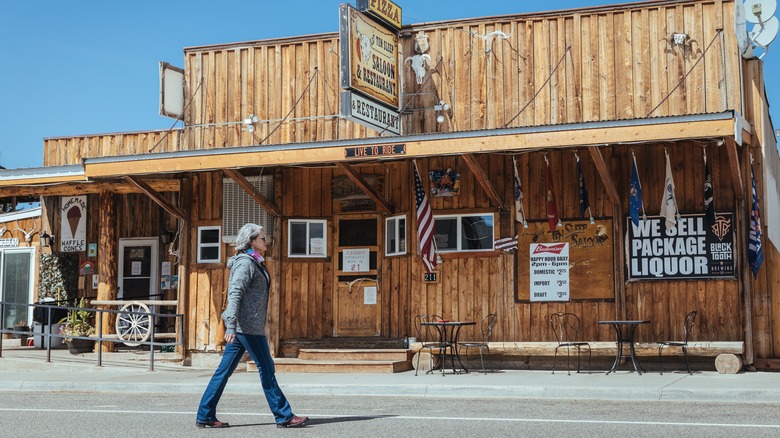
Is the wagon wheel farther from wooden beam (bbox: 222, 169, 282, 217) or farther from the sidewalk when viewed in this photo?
wooden beam (bbox: 222, 169, 282, 217)

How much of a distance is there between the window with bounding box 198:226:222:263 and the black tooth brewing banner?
7439mm

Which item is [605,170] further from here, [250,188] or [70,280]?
[70,280]

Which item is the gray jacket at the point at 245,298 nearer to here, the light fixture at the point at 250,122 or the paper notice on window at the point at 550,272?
the paper notice on window at the point at 550,272

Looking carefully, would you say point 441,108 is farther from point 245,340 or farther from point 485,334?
point 245,340

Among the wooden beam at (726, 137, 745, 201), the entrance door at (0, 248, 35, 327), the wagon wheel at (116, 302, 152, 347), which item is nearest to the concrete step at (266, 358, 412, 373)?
the wagon wheel at (116, 302, 152, 347)

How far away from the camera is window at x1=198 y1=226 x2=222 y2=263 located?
18.1 meters

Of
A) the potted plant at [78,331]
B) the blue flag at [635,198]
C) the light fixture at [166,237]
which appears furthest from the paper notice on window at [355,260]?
the light fixture at [166,237]

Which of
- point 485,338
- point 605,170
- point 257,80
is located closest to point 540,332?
point 485,338

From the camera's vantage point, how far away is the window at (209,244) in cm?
1814

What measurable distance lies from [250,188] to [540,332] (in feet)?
18.1

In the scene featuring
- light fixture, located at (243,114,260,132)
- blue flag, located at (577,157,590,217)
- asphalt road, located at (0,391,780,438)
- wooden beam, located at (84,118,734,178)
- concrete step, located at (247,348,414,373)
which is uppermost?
light fixture, located at (243,114,260,132)

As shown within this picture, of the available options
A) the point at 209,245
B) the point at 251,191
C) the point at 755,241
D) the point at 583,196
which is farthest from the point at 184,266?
the point at 755,241

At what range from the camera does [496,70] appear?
53.9 ft

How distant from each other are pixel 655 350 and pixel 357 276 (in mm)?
5459
